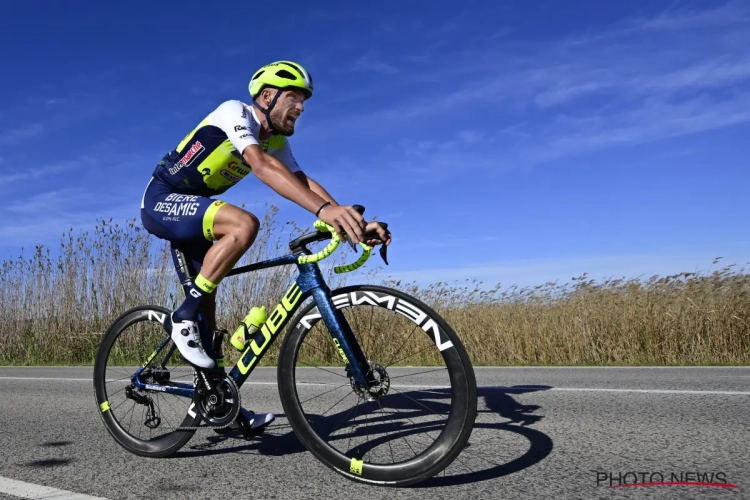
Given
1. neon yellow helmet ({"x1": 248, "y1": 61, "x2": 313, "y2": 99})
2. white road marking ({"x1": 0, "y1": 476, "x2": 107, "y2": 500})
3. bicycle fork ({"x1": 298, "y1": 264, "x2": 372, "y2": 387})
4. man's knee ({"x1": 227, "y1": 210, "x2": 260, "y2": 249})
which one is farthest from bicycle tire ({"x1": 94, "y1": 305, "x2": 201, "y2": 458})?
neon yellow helmet ({"x1": 248, "y1": 61, "x2": 313, "y2": 99})

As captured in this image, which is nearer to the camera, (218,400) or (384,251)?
(384,251)

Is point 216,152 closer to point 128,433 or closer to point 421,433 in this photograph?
point 128,433

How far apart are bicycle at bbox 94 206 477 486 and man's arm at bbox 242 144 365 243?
A: 11cm

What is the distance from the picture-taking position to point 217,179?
379cm

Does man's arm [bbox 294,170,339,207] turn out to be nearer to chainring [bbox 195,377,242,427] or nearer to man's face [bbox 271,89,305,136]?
man's face [bbox 271,89,305,136]

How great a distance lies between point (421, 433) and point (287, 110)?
207cm

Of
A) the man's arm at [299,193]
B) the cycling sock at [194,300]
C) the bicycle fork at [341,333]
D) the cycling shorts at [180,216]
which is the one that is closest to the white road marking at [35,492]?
the cycling sock at [194,300]

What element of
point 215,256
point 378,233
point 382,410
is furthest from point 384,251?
point 382,410

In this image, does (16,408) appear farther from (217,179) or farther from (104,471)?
(217,179)

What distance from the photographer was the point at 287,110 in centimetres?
358

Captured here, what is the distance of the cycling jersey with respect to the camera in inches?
132

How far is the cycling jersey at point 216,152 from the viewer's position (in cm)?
336

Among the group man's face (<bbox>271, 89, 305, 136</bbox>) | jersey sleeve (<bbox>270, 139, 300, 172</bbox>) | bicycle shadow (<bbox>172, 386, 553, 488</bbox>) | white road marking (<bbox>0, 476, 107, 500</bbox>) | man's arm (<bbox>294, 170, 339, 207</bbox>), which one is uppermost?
man's face (<bbox>271, 89, 305, 136</bbox>)

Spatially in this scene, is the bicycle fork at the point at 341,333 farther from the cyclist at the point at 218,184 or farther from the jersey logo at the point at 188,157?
the jersey logo at the point at 188,157
